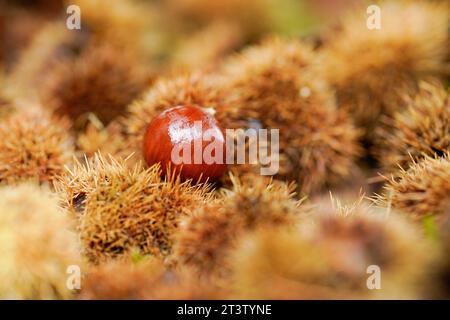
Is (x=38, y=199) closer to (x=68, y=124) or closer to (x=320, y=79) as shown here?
(x=68, y=124)

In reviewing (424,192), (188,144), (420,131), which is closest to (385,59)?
(420,131)

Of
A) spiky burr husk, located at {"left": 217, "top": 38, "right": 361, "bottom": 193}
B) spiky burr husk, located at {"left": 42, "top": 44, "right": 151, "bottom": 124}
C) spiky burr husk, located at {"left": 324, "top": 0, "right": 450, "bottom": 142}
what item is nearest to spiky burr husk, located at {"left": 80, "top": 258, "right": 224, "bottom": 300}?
spiky burr husk, located at {"left": 217, "top": 38, "right": 361, "bottom": 193}

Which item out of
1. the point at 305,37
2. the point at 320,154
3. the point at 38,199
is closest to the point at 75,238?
the point at 38,199

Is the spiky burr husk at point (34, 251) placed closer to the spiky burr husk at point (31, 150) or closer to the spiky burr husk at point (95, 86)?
the spiky burr husk at point (31, 150)

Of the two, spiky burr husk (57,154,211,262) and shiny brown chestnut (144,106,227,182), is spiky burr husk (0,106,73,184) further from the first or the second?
shiny brown chestnut (144,106,227,182)

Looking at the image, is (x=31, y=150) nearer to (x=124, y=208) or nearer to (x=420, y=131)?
(x=124, y=208)

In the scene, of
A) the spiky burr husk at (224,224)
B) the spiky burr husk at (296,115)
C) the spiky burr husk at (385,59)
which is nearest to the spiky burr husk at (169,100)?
the spiky burr husk at (296,115)
